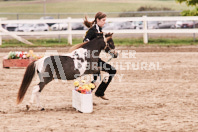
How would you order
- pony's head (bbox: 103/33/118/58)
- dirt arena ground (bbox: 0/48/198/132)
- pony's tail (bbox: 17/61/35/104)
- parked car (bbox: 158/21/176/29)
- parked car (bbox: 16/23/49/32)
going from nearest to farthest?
dirt arena ground (bbox: 0/48/198/132)
pony's tail (bbox: 17/61/35/104)
pony's head (bbox: 103/33/118/58)
parked car (bbox: 158/21/176/29)
parked car (bbox: 16/23/49/32)

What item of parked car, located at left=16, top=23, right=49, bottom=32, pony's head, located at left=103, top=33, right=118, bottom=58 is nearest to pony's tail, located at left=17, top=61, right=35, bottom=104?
pony's head, located at left=103, top=33, right=118, bottom=58

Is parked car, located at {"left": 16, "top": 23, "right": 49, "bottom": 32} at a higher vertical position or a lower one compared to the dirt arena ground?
higher

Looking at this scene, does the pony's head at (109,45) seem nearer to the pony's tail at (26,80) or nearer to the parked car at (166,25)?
the pony's tail at (26,80)

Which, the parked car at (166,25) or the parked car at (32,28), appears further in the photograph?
the parked car at (32,28)

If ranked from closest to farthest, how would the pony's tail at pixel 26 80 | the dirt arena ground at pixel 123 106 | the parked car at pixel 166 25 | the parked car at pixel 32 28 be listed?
the dirt arena ground at pixel 123 106, the pony's tail at pixel 26 80, the parked car at pixel 166 25, the parked car at pixel 32 28

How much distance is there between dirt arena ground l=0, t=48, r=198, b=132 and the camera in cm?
688

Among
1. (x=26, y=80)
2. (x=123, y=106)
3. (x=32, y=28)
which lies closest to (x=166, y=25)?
(x=32, y=28)

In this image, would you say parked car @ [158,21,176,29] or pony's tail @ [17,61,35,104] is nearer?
pony's tail @ [17,61,35,104]

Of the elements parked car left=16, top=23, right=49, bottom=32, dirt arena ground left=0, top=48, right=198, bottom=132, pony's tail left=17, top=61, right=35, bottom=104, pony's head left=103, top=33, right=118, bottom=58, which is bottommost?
dirt arena ground left=0, top=48, right=198, bottom=132

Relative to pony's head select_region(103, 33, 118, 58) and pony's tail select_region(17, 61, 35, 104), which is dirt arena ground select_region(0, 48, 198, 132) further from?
pony's head select_region(103, 33, 118, 58)

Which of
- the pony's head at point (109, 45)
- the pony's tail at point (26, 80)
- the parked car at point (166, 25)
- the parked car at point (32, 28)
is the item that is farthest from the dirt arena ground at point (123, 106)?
the parked car at point (32, 28)

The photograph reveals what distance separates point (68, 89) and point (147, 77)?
2789 millimetres

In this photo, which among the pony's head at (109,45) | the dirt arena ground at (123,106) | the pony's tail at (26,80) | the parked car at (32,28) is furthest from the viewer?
the parked car at (32,28)

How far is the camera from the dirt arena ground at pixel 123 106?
271 inches
